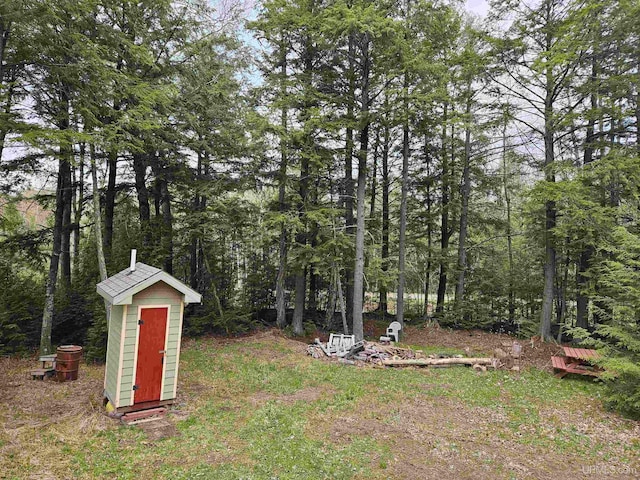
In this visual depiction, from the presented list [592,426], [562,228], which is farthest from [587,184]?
[592,426]

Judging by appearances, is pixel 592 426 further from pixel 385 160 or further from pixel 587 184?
pixel 385 160

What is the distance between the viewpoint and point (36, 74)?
7754mm

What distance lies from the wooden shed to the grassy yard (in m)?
0.46

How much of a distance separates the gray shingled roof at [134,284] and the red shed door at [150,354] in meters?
0.43

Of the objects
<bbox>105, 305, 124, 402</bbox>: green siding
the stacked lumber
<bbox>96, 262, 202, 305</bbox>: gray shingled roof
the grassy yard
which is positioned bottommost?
the grassy yard

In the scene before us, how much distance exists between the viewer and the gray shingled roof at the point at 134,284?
5285mm

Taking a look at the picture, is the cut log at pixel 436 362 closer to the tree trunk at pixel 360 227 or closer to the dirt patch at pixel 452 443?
the tree trunk at pixel 360 227

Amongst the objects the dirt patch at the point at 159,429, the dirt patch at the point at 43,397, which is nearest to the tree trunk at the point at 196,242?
the dirt patch at the point at 43,397

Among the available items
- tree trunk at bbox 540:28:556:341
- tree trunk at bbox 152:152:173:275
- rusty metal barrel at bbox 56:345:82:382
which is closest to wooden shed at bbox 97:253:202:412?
rusty metal barrel at bbox 56:345:82:382

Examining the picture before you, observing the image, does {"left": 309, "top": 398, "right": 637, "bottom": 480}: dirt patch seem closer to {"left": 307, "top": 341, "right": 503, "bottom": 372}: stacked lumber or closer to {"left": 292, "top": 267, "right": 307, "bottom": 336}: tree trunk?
{"left": 307, "top": 341, "right": 503, "bottom": 372}: stacked lumber

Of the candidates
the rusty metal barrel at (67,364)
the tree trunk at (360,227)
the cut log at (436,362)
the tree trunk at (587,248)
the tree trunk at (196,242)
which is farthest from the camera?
the tree trunk at (196,242)

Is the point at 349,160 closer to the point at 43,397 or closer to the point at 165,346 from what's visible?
the point at 165,346

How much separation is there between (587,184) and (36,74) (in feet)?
46.6

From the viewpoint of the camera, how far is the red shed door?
18.2 feet
